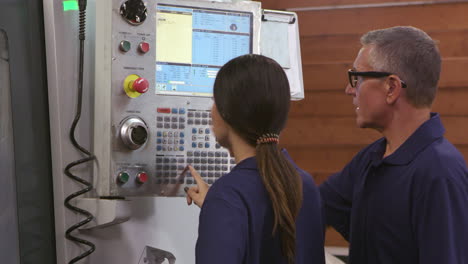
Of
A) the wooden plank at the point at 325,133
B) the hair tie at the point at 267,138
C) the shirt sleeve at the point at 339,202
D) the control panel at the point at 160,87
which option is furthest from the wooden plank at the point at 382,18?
the hair tie at the point at 267,138

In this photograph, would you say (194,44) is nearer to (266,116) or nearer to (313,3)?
(266,116)

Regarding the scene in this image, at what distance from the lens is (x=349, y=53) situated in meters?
3.63

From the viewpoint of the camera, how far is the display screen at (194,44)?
66.4 inches

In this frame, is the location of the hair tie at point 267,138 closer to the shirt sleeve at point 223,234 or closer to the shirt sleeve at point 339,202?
the shirt sleeve at point 223,234

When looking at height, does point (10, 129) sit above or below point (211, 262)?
above

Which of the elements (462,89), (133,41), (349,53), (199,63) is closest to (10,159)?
(133,41)

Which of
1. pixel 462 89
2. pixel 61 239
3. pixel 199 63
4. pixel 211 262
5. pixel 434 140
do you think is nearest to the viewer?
pixel 211 262

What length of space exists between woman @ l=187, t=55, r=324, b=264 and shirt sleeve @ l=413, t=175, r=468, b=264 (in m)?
0.26

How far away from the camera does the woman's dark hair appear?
1132 millimetres

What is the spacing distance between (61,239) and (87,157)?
26 cm

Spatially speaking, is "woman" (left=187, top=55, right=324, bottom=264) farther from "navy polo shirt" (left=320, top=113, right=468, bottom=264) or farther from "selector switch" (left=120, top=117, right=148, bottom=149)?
"selector switch" (left=120, top=117, right=148, bottom=149)

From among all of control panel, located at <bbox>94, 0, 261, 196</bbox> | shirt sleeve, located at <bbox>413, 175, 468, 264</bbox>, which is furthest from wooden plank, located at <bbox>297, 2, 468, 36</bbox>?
shirt sleeve, located at <bbox>413, 175, 468, 264</bbox>

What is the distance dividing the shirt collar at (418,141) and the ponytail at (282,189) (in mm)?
404

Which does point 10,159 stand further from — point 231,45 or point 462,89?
point 462,89
